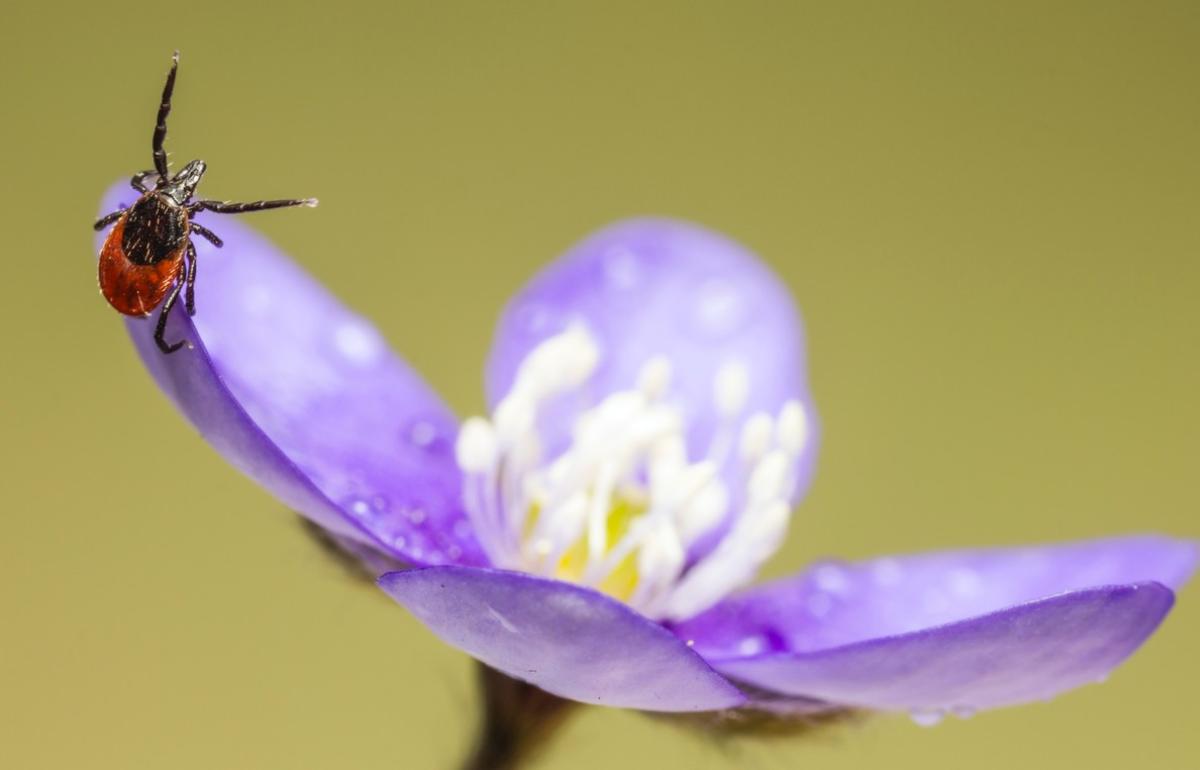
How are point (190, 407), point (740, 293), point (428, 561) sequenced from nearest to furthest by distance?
point (190, 407)
point (428, 561)
point (740, 293)

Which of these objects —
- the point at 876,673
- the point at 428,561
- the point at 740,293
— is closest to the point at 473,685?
the point at 428,561

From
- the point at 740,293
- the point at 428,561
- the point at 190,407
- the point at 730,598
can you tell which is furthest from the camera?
the point at 740,293

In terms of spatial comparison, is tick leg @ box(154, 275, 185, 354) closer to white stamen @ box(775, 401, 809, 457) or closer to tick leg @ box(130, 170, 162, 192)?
tick leg @ box(130, 170, 162, 192)

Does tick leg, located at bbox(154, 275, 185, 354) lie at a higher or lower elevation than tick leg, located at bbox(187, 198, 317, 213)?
lower

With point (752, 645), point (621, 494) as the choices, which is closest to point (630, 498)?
point (621, 494)

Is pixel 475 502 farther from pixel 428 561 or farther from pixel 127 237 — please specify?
pixel 127 237

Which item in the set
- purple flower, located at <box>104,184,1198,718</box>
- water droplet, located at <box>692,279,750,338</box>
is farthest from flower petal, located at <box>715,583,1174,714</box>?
water droplet, located at <box>692,279,750,338</box>

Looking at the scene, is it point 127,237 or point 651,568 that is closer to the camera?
point 127,237
